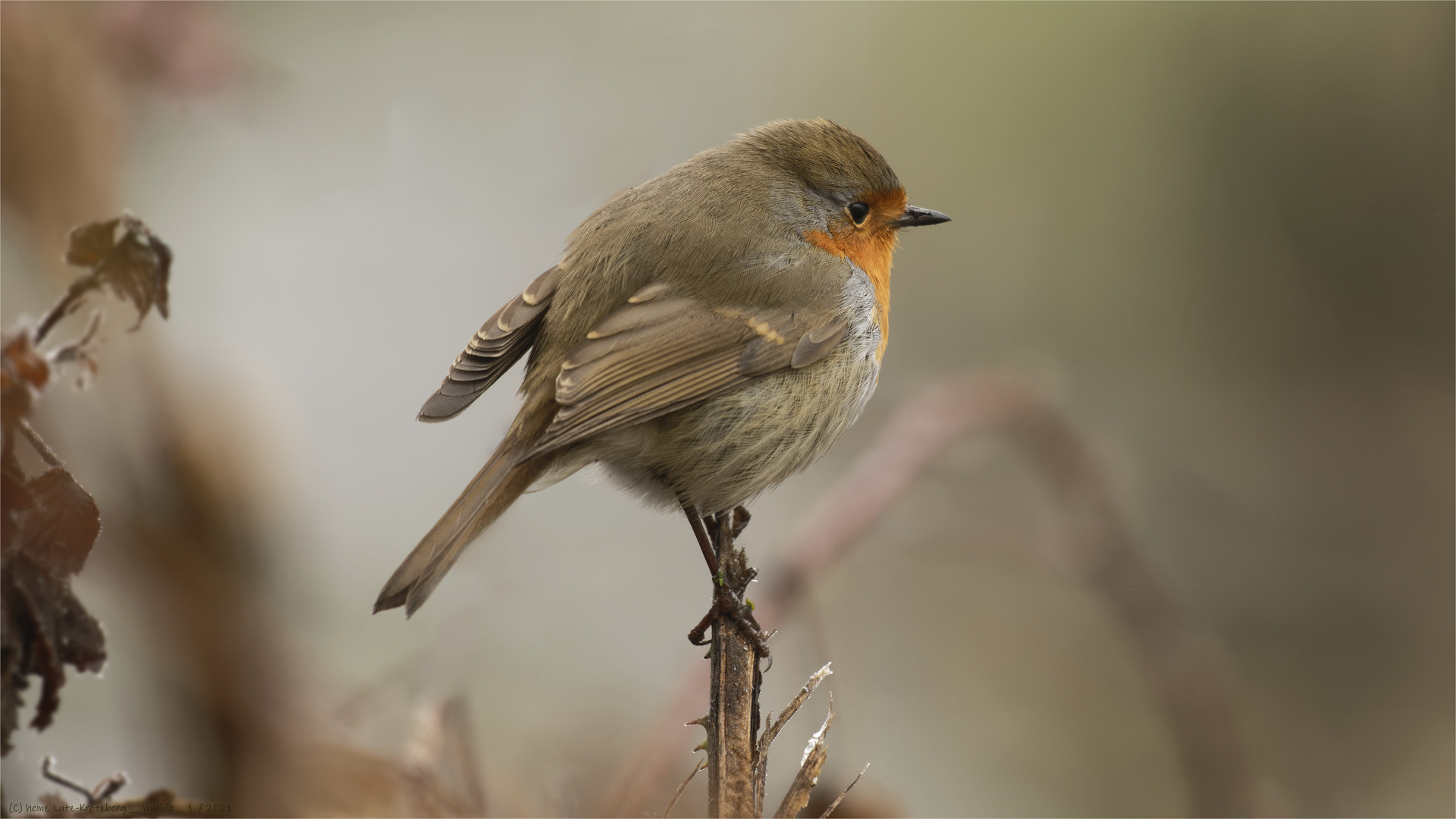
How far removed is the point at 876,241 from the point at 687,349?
89 cm

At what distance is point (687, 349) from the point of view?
270 cm

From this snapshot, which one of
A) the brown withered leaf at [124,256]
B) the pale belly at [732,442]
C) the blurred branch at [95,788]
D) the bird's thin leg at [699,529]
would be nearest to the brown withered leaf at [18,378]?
the brown withered leaf at [124,256]

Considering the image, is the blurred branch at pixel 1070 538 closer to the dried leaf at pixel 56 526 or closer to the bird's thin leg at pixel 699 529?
the bird's thin leg at pixel 699 529

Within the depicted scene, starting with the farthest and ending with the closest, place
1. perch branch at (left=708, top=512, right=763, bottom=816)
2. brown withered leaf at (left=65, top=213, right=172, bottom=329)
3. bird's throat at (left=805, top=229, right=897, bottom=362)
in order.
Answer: bird's throat at (left=805, top=229, right=897, bottom=362) < perch branch at (left=708, top=512, right=763, bottom=816) < brown withered leaf at (left=65, top=213, right=172, bottom=329)

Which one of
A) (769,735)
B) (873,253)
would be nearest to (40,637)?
(769,735)

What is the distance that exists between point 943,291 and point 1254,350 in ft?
4.67

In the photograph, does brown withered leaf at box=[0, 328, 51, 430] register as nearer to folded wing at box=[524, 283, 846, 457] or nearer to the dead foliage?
the dead foliage

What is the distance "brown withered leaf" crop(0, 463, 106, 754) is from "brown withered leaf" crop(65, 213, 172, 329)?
190 mm

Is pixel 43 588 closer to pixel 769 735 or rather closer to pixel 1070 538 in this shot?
pixel 769 735

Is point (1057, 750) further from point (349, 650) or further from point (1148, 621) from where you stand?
point (349, 650)

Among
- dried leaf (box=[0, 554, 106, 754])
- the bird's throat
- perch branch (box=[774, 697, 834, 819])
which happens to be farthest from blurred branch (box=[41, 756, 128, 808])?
the bird's throat

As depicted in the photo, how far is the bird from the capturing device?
2.56 m

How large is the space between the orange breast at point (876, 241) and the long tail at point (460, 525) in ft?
3.70

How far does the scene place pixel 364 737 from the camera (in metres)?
2.04
